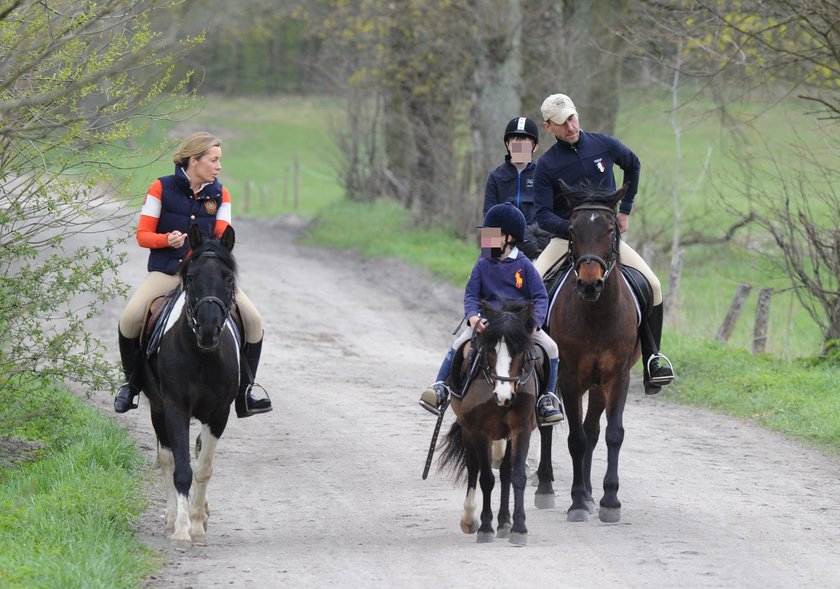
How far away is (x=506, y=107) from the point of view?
24094 millimetres

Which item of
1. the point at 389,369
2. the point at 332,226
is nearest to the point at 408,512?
the point at 389,369

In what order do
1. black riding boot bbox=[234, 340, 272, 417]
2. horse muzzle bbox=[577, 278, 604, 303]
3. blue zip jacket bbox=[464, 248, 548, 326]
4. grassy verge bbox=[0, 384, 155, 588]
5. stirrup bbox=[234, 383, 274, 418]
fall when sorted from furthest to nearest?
stirrup bbox=[234, 383, 274, 418] → black riding boot bbox=[234, 340, 272, 417] → horse muzzle bbox=[577, 278, 604, 303] → blue zip jacket bbox=[464, 248, 548, 326] → grassy verge bbox=[0, 384, 155, 588]

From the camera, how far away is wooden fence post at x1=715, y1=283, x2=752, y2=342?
16.5 m

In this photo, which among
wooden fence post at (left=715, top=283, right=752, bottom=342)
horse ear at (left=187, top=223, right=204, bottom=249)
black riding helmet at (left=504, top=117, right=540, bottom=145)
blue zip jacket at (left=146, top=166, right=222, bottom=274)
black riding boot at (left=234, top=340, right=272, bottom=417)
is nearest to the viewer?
horse ear at (left=187, top=223, right=204, bottom=249)

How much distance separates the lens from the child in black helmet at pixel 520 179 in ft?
33.0

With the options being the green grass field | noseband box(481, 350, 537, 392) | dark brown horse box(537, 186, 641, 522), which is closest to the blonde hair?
noseband box(481, 350, 537, 392)

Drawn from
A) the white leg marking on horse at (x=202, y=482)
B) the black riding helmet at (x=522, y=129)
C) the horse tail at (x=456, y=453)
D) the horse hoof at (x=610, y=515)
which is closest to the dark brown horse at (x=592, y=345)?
the horse hoof at (x=610, y=515)

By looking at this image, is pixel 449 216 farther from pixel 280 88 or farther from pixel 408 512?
pixel 280 88

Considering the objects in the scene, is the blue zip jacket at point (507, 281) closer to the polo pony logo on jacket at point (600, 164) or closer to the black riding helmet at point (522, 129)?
the polo pony logo on jacket at point (600, 164)

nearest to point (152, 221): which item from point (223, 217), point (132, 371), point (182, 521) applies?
point (223, 217)

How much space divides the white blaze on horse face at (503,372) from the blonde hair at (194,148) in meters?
2.50

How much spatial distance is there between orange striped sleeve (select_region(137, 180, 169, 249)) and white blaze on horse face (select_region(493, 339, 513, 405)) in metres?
2.45

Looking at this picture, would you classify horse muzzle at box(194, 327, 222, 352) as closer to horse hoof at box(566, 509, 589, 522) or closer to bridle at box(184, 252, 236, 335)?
bridle at box(184, 252, 236, 335)

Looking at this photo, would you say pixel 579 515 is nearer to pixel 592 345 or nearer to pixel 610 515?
pixel 610 515
